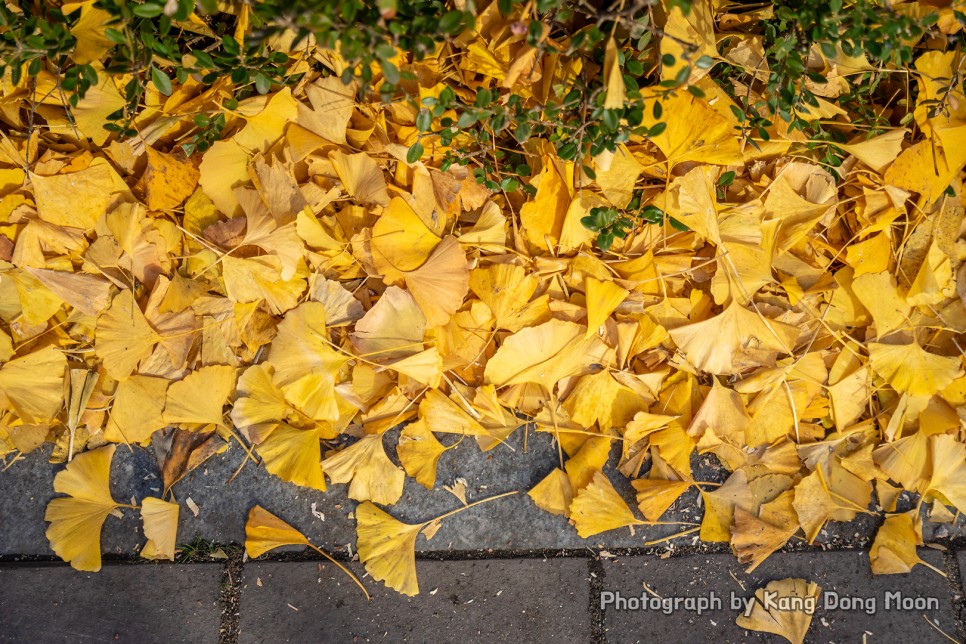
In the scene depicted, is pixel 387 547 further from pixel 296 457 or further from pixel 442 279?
pixel 442 279

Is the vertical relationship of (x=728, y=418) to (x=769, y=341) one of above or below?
below

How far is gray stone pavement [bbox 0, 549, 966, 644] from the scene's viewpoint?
1.05m

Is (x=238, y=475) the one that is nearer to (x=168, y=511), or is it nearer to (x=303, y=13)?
(x=168, y=511)

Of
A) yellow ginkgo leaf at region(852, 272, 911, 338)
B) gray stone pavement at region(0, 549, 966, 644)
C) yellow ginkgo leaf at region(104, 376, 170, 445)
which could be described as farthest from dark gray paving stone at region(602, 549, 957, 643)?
yellow ginkgo leaf at region(104, 376, 170, 445)

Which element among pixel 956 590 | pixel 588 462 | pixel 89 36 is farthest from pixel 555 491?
pixel 89 36

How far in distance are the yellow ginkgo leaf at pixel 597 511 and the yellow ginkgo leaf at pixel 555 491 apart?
23mm

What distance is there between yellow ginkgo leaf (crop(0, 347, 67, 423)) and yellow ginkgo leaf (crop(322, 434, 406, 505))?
16.6 inches

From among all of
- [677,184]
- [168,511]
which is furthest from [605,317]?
Answer: [168,511]

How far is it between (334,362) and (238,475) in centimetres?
26

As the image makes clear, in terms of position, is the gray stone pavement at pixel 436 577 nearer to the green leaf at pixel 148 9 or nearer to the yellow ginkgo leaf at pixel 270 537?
the yellow ginkgo leaf at pixel 270 537

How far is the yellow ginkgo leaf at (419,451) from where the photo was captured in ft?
3.47

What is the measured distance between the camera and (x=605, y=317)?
101cm

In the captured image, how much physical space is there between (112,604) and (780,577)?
103 centimetres

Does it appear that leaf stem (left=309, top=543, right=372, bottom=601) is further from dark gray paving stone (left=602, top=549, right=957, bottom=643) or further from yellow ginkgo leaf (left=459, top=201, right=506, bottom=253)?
yellow ginkgo leaf (left=459, top=201, right=506, bottom=253)
